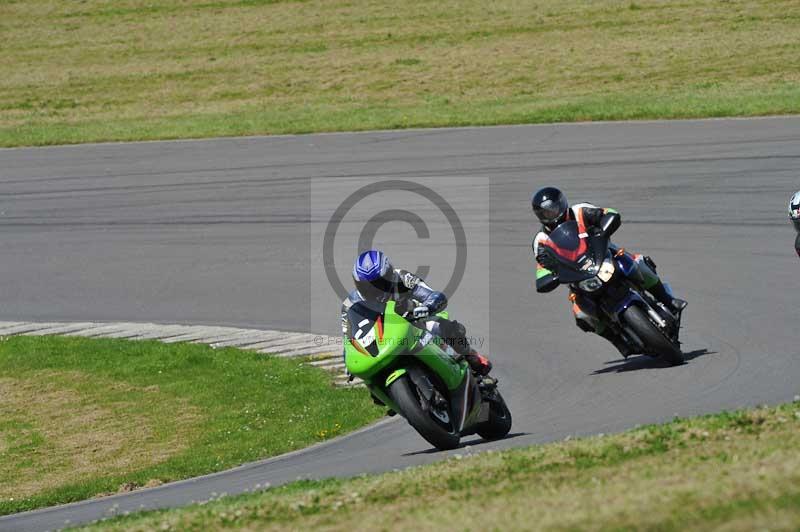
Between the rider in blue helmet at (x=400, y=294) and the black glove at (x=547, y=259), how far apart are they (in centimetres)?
253

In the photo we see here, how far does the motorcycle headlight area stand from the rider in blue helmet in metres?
2.47

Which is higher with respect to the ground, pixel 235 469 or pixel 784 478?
pixel 784 478

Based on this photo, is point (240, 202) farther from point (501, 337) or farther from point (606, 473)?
point (606, 473)

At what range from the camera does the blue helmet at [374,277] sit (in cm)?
1020

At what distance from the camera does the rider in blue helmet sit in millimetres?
10102

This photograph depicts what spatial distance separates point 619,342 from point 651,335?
1.97 ft

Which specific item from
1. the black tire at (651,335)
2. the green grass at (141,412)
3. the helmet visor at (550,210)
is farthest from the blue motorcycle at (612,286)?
the green grass at (141,412)

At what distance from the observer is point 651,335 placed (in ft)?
40.9

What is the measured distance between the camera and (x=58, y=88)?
130ft

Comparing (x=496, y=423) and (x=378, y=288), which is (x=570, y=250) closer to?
(x=496, y=423)

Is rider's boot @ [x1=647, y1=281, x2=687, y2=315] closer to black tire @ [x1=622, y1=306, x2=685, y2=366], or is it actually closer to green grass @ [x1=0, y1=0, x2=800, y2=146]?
black tire @ [x1=622, y1=306, x2=685, y2=366]

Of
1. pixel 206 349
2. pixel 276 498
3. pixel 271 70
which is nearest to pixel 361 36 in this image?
pixel 271 70

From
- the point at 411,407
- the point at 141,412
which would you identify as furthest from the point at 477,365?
the point at 141,412

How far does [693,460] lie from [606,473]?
0.50 m
